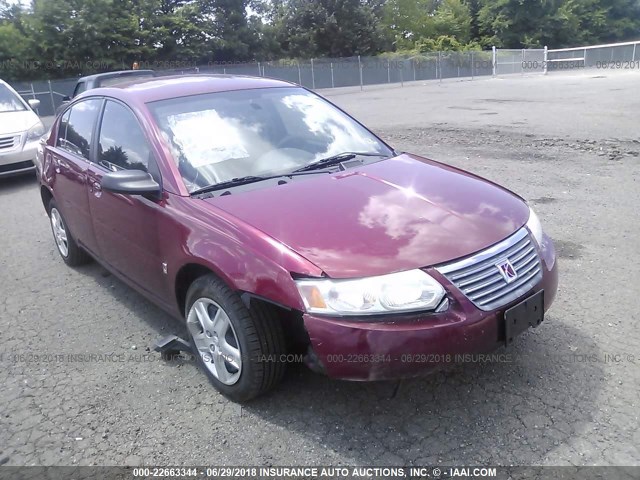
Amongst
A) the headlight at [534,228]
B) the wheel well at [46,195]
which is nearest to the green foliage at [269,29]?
the wheel well at [46,195]

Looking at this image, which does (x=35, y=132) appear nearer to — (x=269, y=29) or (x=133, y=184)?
(x=133, y=184)

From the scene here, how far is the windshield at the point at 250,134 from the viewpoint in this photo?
11.3 ft

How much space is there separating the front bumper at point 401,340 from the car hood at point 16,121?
8370 mm

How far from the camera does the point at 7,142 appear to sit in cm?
897

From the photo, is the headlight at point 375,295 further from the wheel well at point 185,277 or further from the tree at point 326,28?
the tree at point 326,28

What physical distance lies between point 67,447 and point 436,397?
190 cm

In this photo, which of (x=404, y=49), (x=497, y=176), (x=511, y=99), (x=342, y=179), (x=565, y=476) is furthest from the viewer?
(x=404, y=49)

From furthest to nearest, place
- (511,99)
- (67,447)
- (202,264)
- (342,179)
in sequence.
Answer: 1. (511,99)
2. (342,179)
3. (202,264)
4. (67,447)

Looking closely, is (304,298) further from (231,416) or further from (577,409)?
(577,409)

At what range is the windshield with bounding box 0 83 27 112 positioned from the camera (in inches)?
385

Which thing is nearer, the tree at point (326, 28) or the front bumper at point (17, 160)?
the front bumper at point (17, 160)

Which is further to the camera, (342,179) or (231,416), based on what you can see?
(342,179)

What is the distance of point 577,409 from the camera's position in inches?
112

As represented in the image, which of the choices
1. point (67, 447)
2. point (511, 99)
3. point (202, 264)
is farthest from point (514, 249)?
point (511, 99)
